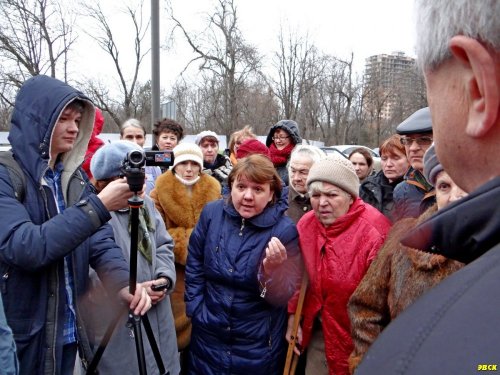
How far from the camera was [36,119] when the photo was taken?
202 centimetres

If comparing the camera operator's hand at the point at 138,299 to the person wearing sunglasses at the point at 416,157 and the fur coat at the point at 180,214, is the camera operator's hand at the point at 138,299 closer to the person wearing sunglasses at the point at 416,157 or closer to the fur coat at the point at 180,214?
the fur coat at the point at 180,214

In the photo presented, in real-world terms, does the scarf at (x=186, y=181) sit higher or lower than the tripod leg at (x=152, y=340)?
higher

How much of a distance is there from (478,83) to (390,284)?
154cm

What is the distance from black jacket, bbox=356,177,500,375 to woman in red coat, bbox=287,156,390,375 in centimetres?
196

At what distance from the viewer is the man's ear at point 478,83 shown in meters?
0.65

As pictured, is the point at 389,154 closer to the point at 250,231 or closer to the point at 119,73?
the point at 250,231

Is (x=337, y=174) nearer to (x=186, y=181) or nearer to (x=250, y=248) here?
(x=250, y=248)

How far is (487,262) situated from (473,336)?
0.11 m

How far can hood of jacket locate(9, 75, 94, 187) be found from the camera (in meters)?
1.98

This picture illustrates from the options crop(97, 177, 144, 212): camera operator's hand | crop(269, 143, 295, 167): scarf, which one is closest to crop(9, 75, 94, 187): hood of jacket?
crop(97, 177, 144, 212): camera operator's hand

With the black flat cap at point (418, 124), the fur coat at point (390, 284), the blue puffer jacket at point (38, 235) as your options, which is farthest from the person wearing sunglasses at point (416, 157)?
the blue puffer jacket at point (38, 235)

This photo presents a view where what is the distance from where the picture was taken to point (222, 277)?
2.77 m

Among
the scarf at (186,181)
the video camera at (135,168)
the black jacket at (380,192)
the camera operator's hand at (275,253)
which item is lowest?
the camera operator's hand at (275,253)

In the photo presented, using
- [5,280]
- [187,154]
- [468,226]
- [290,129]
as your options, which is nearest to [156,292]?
[5,280]
